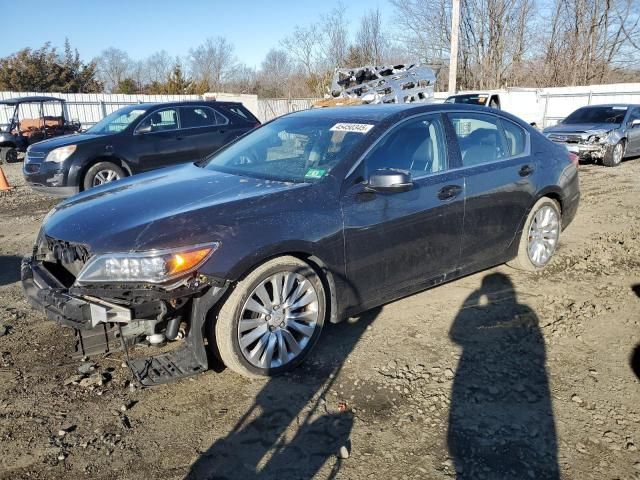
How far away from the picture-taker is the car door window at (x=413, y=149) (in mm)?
3824

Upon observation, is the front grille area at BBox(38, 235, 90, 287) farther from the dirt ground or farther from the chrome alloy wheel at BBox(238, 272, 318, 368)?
the chrome alloy wheel at BBox(238, 272, 318, 368)

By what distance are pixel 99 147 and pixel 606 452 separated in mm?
8141

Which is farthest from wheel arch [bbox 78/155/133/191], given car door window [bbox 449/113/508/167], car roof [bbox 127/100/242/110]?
car door window [bbox 449/113/508/167]

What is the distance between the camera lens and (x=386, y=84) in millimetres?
17266

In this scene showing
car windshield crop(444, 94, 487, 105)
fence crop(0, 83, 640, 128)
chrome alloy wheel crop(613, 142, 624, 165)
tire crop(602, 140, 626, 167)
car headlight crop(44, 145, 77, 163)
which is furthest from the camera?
fence crop(0, 83, 640, 128)

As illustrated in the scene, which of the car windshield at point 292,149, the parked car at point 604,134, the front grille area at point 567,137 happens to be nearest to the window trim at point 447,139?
the car windshield at point 292,149

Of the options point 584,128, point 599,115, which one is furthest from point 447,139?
point 599,115

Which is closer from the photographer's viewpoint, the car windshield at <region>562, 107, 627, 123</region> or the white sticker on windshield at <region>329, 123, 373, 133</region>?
the white sticker on windshield at <region>329, 123, 373, 133</region>

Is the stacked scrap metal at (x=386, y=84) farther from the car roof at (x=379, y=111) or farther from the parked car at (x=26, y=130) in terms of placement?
the car roof at (x=379, y=111)

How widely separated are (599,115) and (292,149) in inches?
495

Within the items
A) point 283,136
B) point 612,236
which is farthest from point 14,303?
point 612,236

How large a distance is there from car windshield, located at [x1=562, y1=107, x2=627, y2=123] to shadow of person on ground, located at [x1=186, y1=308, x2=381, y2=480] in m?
13.1

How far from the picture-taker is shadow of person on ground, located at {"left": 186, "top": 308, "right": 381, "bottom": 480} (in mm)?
2564

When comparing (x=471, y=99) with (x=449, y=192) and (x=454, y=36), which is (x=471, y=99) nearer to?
(x=454, y=36)
